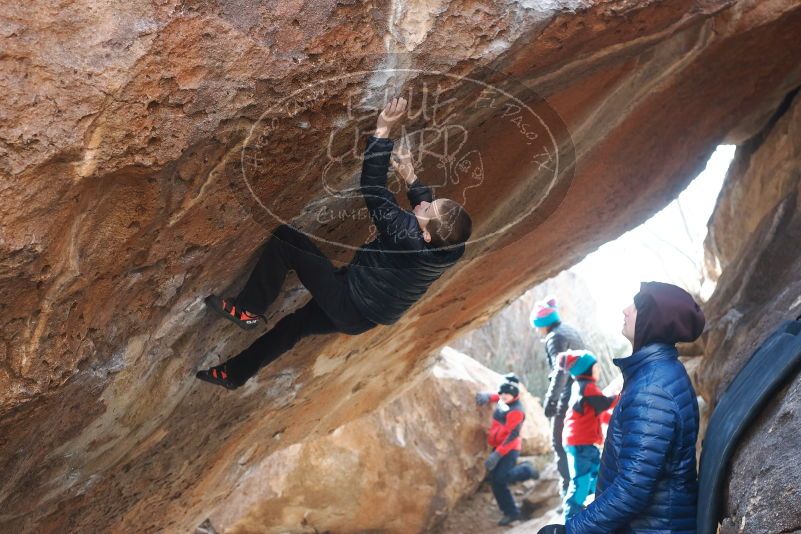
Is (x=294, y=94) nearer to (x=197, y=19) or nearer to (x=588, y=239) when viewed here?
(x=197, y=19)

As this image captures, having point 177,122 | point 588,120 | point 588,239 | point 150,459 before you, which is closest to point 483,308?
point 588,239

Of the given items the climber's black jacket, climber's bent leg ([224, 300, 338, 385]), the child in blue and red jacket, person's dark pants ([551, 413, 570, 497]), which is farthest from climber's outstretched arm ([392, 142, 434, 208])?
person's dark pants ([551, 413, 570, 497])

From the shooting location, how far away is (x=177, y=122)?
9.04ft

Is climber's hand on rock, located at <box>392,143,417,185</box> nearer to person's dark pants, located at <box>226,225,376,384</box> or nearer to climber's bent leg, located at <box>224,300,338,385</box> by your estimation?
person's dark pants, located at <box>226,225,376,384</box>

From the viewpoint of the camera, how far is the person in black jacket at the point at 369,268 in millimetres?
3268

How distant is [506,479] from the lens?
8.18 metres

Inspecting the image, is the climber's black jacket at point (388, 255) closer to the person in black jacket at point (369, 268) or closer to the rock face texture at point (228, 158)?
the person in black jacket at point (369, 268)

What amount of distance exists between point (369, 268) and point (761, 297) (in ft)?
9.73

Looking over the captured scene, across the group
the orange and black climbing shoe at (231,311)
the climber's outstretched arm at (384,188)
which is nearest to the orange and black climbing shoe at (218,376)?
the orange and black climbing shoe at (231,311)

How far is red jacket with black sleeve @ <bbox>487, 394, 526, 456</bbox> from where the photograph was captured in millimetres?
8109

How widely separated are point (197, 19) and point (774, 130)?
4.52 m

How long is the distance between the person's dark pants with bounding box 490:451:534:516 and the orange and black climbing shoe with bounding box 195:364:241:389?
4.84m

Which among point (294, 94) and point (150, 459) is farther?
point (150, 459)

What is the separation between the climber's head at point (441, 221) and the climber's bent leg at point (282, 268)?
507 millimetres
